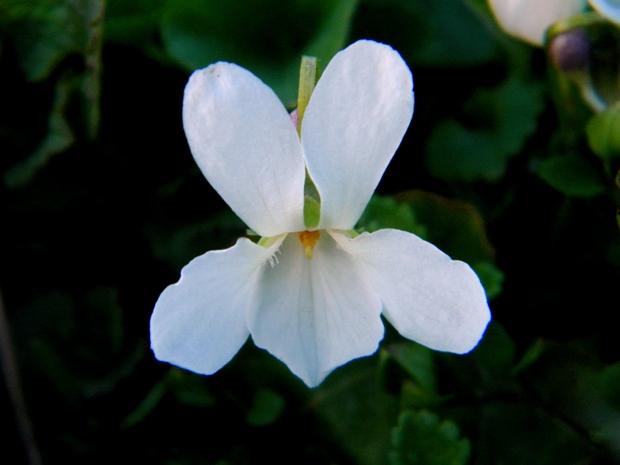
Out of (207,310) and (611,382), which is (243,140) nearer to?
(207,310)

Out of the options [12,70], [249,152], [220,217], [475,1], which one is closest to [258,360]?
[220,217]

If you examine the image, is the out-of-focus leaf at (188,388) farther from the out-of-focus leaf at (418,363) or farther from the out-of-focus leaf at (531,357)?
the out-of-focus leaf at (531,357)

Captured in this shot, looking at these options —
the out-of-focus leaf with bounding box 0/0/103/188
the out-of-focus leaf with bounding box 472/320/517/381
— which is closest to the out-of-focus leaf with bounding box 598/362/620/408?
the out-of-focus leaf with bounding box 472/320/517/381

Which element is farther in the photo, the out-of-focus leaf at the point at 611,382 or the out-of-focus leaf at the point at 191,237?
the out-of-focus leaf at the point at 191,237

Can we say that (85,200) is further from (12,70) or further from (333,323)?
(333,323)

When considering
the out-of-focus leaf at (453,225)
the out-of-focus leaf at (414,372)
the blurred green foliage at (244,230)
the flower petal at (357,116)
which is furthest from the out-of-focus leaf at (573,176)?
the flower petal at (357,116)

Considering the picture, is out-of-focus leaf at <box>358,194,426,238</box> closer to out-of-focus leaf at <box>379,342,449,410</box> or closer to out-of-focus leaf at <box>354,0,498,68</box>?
out-of-focus leaf at <box>379,342,449,410</box>

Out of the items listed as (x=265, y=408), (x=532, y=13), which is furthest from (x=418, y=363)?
(x=532, y=13)
